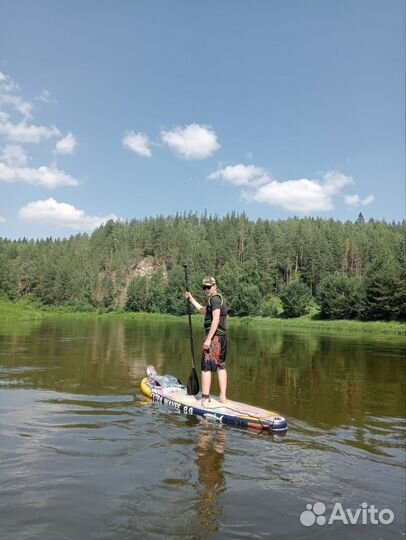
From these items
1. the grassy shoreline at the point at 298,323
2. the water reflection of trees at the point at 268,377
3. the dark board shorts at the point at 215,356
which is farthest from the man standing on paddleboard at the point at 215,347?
the grassy shoreline at the point at 298,323

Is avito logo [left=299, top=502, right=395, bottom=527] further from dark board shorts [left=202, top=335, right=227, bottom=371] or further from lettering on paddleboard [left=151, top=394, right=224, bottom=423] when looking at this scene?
dark board shorts [left=202, top=335, right=227, bottom=371]

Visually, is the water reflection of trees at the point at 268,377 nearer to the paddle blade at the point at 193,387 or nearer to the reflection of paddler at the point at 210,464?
the paddle blade at the point at 193,387

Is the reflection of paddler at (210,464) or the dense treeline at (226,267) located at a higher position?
the dense treeline at (226,267)

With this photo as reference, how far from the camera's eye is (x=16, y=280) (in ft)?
498

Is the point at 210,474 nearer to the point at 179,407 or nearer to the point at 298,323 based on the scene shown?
the point at 179,407

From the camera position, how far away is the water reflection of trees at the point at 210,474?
6055 mm

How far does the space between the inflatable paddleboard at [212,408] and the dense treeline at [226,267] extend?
79293 mm

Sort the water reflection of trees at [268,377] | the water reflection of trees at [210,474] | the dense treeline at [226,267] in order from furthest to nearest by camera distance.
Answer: the dense treeline at [226,267]
the water reflection of trees at [268,377]
the water reflection of trees at [210,474]

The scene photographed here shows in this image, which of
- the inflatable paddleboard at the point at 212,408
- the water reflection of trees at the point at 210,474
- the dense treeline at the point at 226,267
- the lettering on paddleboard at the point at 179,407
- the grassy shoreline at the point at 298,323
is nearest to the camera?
the water reflection of trees at the point at 210,474

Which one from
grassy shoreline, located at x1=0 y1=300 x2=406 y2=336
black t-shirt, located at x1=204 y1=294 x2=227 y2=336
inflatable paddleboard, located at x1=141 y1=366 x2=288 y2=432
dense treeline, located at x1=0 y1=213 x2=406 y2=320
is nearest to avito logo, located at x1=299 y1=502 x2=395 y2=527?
inflatable paddleboard, located at x1=141 y1=366 x2=288 y2=432

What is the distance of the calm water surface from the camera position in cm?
591

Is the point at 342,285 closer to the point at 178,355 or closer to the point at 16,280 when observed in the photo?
the point at 178,355

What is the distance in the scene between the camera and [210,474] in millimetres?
7668

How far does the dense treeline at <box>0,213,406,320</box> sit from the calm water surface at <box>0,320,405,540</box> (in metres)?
79.7
